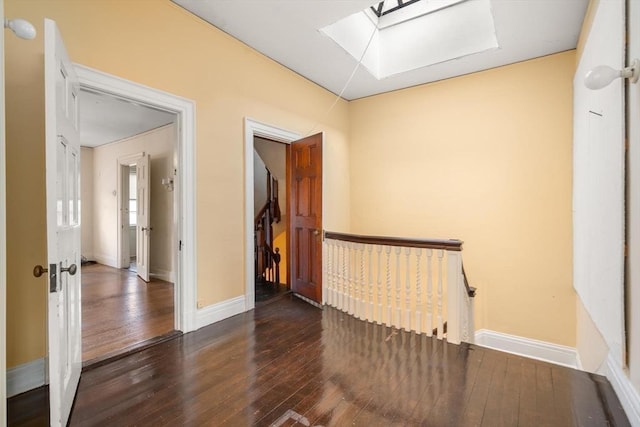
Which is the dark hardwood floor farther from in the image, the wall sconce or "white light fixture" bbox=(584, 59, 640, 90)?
the wall sconce

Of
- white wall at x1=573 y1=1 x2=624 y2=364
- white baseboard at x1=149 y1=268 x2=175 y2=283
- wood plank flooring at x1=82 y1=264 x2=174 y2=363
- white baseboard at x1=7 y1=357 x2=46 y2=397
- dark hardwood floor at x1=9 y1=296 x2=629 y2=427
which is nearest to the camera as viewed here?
white wall at x1=573 y1=1 x2=624 y2=364

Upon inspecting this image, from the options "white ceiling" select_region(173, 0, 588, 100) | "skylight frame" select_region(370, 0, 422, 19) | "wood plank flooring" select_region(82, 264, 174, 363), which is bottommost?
"wood plank flooring" select_region(82, 264, 174, 363)

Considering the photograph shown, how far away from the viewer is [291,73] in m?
3.85

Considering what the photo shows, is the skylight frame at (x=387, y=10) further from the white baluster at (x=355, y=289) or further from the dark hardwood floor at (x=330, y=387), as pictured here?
the dark hardwood floor at (x=330, y=387)

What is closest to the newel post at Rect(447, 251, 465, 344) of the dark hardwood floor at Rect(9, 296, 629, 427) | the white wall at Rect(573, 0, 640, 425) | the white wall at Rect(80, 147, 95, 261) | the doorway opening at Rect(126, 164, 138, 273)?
the dark hardwood floor at Rect(9, 296, 629, 427)

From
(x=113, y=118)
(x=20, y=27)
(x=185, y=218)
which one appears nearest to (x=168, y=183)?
(x=113, y=118)

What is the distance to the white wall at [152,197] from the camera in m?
5.04

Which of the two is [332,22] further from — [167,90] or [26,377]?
[26,377]

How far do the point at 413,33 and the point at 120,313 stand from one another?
187 inches

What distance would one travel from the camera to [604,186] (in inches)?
72.7

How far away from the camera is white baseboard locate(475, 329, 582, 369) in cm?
327

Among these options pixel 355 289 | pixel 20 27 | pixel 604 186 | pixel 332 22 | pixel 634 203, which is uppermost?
pixel 332 22

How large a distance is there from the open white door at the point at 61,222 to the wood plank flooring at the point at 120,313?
0.49 m

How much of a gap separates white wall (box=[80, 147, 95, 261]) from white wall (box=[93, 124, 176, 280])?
0.14 metres
